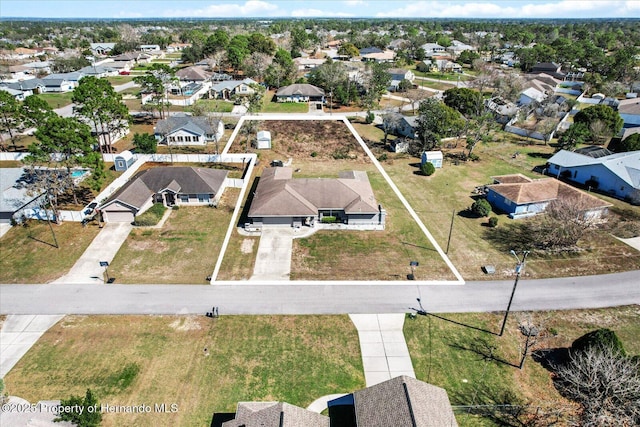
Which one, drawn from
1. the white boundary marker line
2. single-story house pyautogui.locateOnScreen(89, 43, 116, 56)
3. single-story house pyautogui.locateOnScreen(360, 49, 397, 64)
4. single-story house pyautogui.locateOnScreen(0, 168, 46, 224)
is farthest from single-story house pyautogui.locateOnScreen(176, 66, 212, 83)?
single-story house pyautogui.locateOnScreen(89, 43, 116, 56)

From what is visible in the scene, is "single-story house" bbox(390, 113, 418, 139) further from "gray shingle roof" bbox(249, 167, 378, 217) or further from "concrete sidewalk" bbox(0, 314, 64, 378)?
"concrete sidewalk" bbox(0, 314, 64, 378)

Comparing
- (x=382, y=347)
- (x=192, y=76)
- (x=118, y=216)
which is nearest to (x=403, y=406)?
(x=382, y=347)

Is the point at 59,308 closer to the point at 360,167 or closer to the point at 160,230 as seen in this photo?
the point at 160,230

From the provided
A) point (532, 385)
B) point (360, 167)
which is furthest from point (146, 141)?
point (532, 385)

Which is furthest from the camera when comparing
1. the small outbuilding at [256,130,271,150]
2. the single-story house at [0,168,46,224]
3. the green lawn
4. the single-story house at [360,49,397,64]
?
the single-story house at [360,49,397,64]

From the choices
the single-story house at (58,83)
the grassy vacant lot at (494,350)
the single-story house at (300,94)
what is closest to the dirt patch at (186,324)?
the grassy vacant lot at (494,350)

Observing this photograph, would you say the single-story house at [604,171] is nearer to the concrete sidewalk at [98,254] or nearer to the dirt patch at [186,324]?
the dirt patch at [186,324]

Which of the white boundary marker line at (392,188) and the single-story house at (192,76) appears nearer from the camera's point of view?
the white boundary marker line at (392,188)
